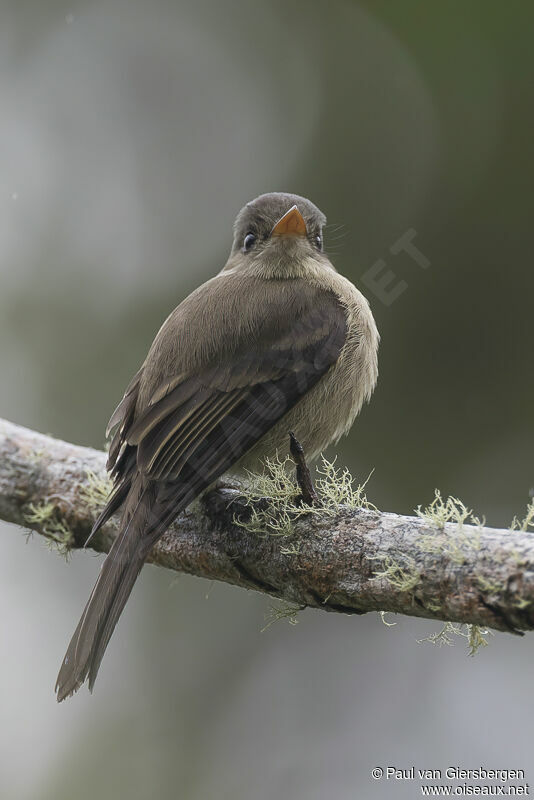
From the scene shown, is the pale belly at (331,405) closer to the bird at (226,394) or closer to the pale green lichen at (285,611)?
the bird at (226,394)

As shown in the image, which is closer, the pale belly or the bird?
the bird

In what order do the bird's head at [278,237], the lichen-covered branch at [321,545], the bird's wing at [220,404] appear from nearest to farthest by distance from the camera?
the lichen-covered branch at [321,545] < the bird's wing at [220,404] < the bird's head at [278,237]

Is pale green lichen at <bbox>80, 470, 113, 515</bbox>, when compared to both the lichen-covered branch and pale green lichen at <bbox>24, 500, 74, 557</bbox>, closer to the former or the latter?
the lichen-covered branch

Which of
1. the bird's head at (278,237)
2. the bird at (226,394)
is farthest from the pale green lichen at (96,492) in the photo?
the bird's head at (278,237)

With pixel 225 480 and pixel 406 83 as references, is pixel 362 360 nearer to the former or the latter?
pixel 225 480

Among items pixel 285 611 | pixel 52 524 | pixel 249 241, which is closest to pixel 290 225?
pixel 249 241

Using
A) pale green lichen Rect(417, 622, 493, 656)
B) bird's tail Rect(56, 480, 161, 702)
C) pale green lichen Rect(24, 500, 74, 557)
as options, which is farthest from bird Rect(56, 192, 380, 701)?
pale green lichen Rect(417, 622, 493, 656)

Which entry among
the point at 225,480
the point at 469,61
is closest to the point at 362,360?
the point at 225,480

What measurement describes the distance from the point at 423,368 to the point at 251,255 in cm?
160

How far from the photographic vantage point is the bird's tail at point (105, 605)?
2922 millimetres

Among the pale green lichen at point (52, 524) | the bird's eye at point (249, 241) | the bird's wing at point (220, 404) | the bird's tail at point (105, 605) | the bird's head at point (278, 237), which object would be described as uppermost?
the bird's head at point (278, 237)

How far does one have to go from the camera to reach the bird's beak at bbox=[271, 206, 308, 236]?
13.4 ft

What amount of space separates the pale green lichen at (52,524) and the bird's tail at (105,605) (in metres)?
0.84

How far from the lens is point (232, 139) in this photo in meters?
7.26
